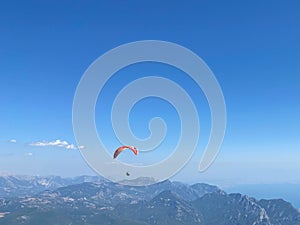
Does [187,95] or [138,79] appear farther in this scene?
[138,79]

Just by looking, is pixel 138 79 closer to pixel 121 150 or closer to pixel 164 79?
pixel 164 79

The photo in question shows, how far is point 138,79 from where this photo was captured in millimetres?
25344

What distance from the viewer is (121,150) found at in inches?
1694

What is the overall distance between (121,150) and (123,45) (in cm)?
2503

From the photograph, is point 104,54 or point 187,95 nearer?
point 104,54

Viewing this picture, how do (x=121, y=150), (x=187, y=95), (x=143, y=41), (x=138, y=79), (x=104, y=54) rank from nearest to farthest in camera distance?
(x=104, y=54)
(x=143, y=41)
(x=187, y=95)
(x=138, y=79)
(x=121, y=150)

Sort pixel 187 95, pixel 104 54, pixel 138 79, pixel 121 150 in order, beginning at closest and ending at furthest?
1. pixel 104 54
2. pixel 187 95
3. pixel 138 79
4. pixel 121 150

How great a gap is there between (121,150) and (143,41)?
24594 mm

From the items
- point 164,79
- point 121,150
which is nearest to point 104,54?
point 164,79

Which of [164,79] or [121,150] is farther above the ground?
[164,79]

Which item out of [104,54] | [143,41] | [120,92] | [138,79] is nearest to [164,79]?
[138,79]

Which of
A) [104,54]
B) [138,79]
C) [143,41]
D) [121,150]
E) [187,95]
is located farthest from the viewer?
[121,150]

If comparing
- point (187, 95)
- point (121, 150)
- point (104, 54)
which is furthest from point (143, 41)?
point (121, 150)

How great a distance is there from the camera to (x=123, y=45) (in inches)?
778
